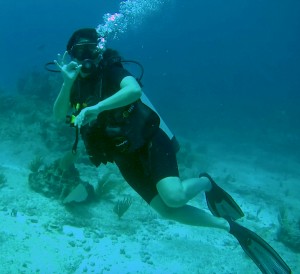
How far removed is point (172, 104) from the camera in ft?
92.5

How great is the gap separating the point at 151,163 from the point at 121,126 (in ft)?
2.12

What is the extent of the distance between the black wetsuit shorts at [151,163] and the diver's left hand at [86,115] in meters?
0.77

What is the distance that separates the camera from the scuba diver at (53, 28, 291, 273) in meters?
3.85

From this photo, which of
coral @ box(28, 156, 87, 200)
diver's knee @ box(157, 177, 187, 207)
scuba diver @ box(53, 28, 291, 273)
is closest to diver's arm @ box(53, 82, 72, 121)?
scuba diver @ box(53, 28, 291, 273)

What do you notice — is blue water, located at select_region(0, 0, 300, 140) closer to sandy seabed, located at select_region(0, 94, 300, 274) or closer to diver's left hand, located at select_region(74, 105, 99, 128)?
sandy seabed, located at select_region(0, 94, 300, 274)

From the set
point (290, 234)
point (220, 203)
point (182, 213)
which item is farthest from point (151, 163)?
point (290, 234)

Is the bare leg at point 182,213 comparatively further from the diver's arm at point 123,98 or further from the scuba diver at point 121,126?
the diver's arm at point 123,98

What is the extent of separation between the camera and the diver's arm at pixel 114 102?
3473 millimetres

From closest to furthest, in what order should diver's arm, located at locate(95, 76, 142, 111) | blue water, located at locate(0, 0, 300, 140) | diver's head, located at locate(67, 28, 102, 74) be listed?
diver's arm, located at locate(95, 76, 142, 111) < diver's head, located at locate(67, 28, 102, 74) < blue water, located at locate(0, 0, 300, 140)

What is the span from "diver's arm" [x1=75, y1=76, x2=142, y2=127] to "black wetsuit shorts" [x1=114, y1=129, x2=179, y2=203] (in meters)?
0.72

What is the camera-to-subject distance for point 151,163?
411 cm

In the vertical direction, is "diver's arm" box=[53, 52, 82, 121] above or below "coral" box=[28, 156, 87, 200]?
above

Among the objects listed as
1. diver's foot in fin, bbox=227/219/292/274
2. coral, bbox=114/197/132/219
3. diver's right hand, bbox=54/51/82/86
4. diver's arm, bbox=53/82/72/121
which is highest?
diver's right hand, bbox=54/51/82/86

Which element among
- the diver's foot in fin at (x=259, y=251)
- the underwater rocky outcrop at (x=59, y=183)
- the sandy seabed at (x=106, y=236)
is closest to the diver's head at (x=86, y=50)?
the sandy seabed at (x=106, y=236)
